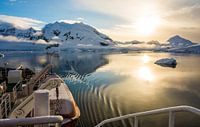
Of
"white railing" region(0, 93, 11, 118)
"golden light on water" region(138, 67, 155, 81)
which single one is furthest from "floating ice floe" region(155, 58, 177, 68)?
"white railing" region(0, 93, 11, 118)

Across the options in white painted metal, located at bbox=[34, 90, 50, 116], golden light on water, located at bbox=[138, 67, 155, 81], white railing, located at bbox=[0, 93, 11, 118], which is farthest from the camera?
golden light on water, located at bbox=[138, 67, 155, 81]

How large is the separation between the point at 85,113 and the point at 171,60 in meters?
50.4

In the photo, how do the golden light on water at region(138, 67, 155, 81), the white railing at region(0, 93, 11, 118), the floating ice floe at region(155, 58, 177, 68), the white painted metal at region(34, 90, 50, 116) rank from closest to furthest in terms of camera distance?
the white painted metal at region(34, 90, 50, 116), the white railing at region(0, 93, 11, 118), the golden light on water at region(138, 67, 155, 81), the floating ice floe at region(155, 58, 177, 68)

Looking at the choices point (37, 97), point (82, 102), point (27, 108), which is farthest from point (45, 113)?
point (82, 102)

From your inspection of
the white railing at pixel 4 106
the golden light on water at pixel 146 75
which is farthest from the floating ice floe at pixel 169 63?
the white railing at pixel 4 106

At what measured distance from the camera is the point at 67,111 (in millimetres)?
8984

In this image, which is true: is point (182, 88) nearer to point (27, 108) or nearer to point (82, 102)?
point (82, 102)

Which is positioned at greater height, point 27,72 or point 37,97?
point 37,97

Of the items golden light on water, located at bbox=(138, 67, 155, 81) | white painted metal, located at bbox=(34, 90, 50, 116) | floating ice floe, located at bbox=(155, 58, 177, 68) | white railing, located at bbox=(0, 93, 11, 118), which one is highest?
white painted metal, located at bbox=(34, 90, 50, 116)

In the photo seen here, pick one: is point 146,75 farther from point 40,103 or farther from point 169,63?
point 40,103

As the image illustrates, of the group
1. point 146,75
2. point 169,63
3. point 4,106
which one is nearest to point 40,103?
point 4,106

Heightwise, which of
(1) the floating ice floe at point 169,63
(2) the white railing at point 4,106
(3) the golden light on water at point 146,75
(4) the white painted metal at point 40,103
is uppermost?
(4) the white painted metal at point 40,103

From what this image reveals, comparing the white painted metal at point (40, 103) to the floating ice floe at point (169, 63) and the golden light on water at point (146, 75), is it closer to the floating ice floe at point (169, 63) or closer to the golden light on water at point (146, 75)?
the golden light on water at point (146, 75)

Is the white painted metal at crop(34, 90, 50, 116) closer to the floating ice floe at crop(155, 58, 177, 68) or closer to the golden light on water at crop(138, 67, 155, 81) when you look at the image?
the golden light on water at crop(138, 67, 155, 81)
